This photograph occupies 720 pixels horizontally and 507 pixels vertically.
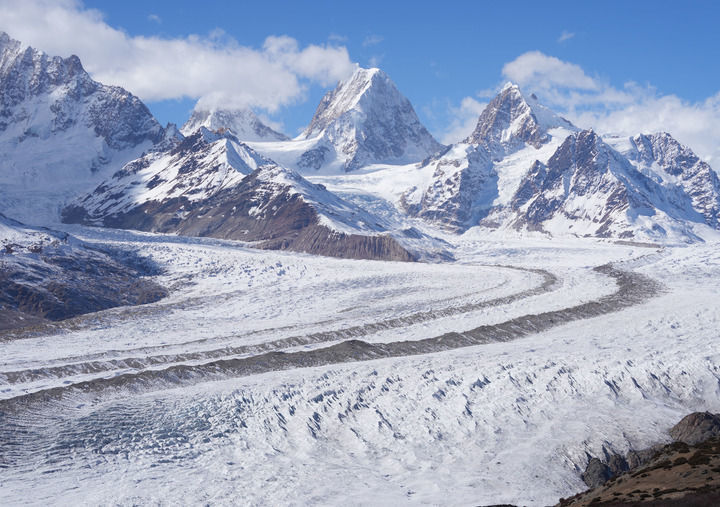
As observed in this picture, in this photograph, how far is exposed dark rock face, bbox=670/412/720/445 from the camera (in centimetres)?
4441

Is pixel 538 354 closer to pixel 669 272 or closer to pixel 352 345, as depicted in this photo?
pixel 352 345

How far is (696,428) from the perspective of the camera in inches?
1784

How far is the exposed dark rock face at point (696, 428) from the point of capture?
44.4m

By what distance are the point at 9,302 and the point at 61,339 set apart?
34.1m

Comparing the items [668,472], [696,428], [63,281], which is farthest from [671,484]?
[63,281]

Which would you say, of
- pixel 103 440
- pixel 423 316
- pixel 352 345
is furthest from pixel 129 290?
pixel 103 440

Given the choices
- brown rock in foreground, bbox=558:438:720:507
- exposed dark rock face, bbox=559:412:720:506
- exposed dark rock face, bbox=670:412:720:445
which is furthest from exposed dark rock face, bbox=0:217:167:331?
brown rock in foreground, bbox=558:438:720:507

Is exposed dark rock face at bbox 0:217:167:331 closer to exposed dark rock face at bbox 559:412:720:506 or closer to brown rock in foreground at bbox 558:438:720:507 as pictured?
exposed dark rock face at bbox 559:412:720:506

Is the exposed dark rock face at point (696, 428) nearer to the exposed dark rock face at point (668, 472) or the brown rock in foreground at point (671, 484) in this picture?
the exposed dark rock face at point (668, 472)

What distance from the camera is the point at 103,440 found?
42.9 meters

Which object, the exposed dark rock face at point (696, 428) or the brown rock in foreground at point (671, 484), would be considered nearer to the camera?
the brown rock in foreground at point (671, 484)

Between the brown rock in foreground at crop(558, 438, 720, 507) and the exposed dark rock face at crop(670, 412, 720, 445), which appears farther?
the exposed dark rock face at crop(670, 412, 720, 445)

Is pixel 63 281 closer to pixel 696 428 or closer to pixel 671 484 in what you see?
pixel 696 428

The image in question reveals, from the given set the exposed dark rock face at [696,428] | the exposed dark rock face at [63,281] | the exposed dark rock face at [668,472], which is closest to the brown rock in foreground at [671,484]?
the exposed dark rock face at [668,472]
